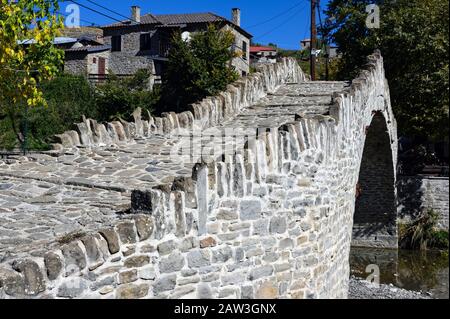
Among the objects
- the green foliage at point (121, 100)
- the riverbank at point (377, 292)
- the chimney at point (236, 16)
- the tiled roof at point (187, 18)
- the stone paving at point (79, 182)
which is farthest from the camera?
the tiled roof at point (187, 18)

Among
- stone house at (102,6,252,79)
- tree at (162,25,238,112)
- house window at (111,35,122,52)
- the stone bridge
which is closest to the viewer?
the stone bridge

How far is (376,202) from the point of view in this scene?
19.9m

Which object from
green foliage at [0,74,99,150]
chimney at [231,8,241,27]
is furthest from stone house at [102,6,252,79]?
green foliage at [0,74,99,150]

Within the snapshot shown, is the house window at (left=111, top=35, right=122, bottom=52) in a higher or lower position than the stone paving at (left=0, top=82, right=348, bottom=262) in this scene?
higher

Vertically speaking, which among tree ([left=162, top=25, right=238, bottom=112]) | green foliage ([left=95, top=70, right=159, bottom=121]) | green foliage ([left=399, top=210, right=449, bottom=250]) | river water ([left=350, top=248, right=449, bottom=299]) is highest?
tree ([left=162, top=25, right=238, bottom=112])

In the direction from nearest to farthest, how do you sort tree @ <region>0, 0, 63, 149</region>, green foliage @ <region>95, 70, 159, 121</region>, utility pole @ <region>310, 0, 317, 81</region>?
tree @ <region>0, 0, 63, 149</region>, utility pole @ <region>310, 0, 317, 81</region>, green foliage @ <region>95, 70, 159, 121</region>

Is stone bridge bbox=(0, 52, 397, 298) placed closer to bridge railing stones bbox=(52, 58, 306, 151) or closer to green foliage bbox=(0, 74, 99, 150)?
bridge railing stones bbox=(52, 58, 306, 151)

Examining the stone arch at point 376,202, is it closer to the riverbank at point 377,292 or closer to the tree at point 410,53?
the tree at point 410,53

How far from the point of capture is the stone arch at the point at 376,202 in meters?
18.5

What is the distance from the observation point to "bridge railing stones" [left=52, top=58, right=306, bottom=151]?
29.5 feet

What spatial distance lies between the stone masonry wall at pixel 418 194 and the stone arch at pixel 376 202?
4.08 ft

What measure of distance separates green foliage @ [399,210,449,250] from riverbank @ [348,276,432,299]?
3.38 metres

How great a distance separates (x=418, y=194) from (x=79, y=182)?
16.4 metres

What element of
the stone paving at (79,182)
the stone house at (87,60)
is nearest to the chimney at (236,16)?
the stone house at (87,60)
